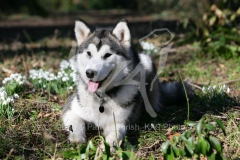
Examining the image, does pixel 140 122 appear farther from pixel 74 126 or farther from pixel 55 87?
pixel 55 87

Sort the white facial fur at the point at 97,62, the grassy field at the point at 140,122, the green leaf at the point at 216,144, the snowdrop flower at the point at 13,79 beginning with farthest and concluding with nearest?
1. the snowdrop flower at the point at 13,79
2. the white facial fur at the point at 97,62
3. the grassy field at the point at 140,122
4. the green leaf at the point at 216,144

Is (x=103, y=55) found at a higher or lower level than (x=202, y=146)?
higher

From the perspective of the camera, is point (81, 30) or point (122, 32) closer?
point (122, 32)

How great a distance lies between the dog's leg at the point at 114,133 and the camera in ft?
11.0

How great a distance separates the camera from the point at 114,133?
3471 millimetres

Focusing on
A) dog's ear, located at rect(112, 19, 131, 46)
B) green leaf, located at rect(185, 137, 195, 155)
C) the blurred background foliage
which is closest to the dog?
dog's ear, located at rect(112, 19, 131, 46)

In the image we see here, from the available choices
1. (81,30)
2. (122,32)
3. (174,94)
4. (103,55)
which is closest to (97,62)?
(103,55)

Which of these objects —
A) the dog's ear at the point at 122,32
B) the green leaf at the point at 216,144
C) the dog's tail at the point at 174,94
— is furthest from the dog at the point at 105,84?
the green leaf at the point at 216,144

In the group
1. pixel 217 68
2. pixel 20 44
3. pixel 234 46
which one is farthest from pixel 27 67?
pixel 234 46

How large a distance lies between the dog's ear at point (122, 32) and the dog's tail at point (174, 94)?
1.26 metres

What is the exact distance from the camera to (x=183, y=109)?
448 cm

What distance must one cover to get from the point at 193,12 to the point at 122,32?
26.0ft

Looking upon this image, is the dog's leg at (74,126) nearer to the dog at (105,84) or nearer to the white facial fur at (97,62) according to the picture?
the dog at (105,84)

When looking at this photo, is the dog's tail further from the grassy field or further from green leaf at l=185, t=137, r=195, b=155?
green leaf at l=185, t=137, r=195, b=155
